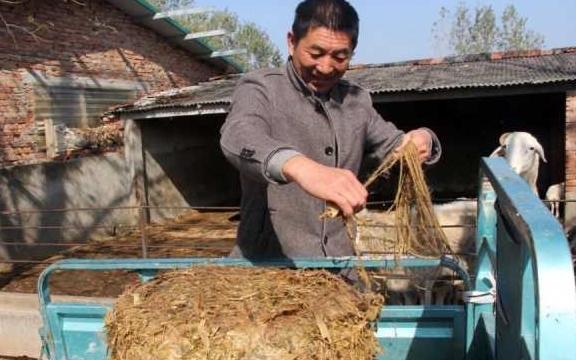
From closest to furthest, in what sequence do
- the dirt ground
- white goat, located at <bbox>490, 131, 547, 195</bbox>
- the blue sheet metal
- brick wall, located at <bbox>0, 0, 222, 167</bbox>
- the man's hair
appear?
the blue sheet metal, the man's hair, white goat, located at <bbox>490, 131, 547, 195</bbox>, the dirt ground, brick wall, located at <bbox>0, 0, 222, 167</bbox>

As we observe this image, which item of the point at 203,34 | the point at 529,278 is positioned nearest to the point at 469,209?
the point at 529,278

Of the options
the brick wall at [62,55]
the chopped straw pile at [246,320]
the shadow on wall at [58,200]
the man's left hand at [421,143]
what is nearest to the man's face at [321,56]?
the man's left hand at [421,143]

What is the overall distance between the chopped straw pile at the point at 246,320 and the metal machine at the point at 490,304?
1.37 feet

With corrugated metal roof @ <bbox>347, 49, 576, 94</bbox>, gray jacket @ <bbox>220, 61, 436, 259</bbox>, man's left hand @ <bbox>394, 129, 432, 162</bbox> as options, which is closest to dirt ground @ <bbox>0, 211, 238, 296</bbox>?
gray jacket @ <bbox>220, 61, 436, 259</bbox>

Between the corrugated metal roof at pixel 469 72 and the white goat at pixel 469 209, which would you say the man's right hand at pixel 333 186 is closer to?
the white goat at pixel 469 209

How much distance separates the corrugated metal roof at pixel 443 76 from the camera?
8086 mm

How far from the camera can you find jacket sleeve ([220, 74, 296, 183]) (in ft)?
5.01

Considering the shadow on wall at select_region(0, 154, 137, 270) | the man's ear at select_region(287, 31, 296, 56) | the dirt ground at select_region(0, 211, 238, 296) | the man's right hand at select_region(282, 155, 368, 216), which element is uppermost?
the man's ear at select_region(287, 31, 296, 56)

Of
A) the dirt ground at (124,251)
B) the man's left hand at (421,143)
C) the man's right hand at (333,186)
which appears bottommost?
the dirt ground at (124,251)

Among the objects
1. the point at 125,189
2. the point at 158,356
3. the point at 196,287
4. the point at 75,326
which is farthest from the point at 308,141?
the point at 125,189

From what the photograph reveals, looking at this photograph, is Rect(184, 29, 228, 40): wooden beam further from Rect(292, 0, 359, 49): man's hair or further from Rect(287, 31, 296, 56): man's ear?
Rect(292, 0, 359, 49): man's hair

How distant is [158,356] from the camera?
1364 mm

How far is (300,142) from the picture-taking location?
206 centimetres

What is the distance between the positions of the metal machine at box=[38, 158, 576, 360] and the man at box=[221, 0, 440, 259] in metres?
0.12
